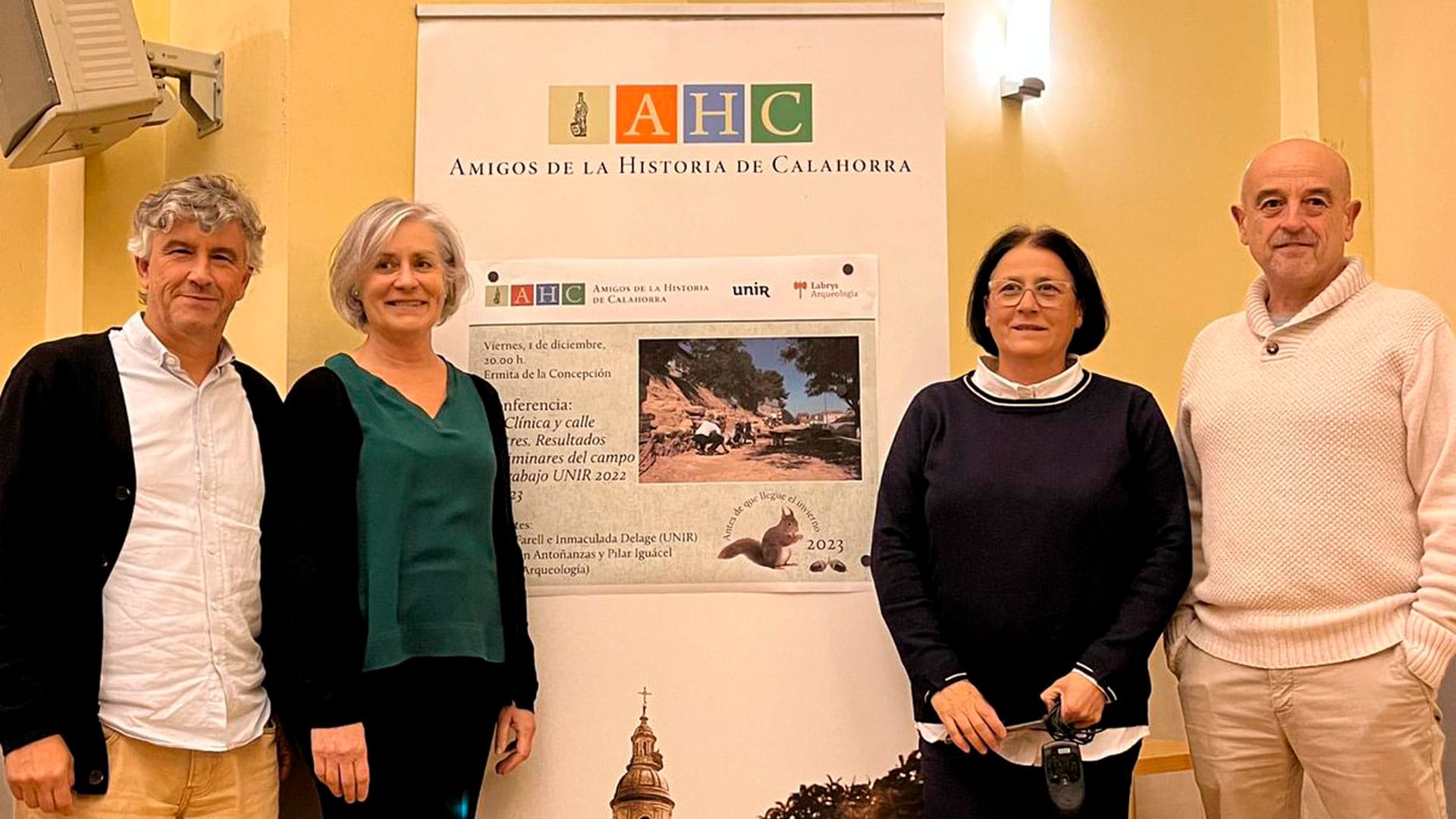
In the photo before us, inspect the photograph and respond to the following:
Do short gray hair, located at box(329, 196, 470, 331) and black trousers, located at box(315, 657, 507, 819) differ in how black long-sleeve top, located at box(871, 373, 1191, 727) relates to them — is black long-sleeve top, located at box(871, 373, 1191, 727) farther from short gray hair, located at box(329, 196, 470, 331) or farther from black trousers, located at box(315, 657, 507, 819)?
short gray hair, located at box(329, 196, 470, 331)

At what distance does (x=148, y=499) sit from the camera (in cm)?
199

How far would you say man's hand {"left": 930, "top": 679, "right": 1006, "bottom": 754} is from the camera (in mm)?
2064

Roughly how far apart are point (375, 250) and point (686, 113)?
77 centimetres

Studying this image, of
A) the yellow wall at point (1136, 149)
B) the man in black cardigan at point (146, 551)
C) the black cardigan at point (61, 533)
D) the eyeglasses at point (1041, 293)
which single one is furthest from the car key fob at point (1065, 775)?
the black cardigan at point (61, 533)

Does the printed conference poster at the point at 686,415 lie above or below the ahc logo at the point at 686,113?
below

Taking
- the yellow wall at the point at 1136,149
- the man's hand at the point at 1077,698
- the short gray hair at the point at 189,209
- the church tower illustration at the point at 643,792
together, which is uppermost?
the yellow wall at the point at 1136,149

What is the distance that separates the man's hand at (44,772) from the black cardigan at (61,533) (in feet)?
0.04

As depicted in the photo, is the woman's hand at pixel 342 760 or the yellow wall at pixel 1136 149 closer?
the woman's hand at pixel 342 760

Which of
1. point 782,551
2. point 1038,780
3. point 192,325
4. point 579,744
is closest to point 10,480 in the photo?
point 192,325

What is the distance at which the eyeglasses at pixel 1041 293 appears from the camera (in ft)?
7.35

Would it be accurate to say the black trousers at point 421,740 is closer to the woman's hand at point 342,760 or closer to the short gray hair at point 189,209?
the woman's hand at point 342,760

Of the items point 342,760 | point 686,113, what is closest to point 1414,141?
point 686,113

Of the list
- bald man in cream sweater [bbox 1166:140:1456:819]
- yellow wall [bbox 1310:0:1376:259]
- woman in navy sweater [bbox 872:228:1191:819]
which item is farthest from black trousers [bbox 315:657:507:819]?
yellow wall [bbox 1310:0:1376:259]

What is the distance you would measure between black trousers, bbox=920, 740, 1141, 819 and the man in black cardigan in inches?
44.9
